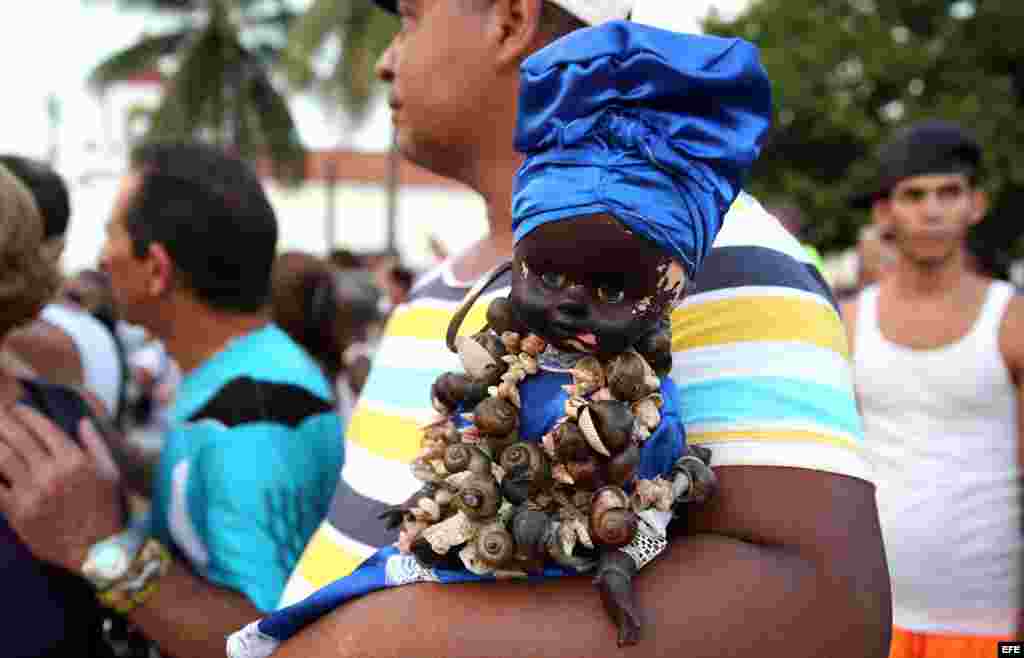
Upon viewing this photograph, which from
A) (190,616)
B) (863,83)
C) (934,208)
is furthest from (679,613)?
(863,83)

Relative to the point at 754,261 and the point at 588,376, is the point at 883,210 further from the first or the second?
the point at 588,376

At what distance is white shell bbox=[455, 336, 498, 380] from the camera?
3.65ft

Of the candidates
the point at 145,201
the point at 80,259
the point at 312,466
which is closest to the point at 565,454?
the point at 312,466

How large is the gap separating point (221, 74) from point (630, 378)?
96.0 ft

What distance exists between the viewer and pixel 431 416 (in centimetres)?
120

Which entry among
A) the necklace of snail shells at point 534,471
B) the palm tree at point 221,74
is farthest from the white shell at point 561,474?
the palm tree at point 221,74

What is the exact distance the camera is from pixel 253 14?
29594mm

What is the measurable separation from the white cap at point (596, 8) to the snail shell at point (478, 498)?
0.72 m

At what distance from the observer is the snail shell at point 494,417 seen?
41.9 inches

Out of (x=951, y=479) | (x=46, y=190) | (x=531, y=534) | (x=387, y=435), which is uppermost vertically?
(x=531, y=534)

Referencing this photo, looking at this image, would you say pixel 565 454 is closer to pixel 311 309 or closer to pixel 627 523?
pixel 627 523

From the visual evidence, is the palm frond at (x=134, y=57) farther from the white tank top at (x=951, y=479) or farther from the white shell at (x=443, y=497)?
the white shell at (x=443, y=497)

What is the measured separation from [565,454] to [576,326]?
13 cm

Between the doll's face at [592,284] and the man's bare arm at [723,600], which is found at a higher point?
the doll's face at [592,284]
